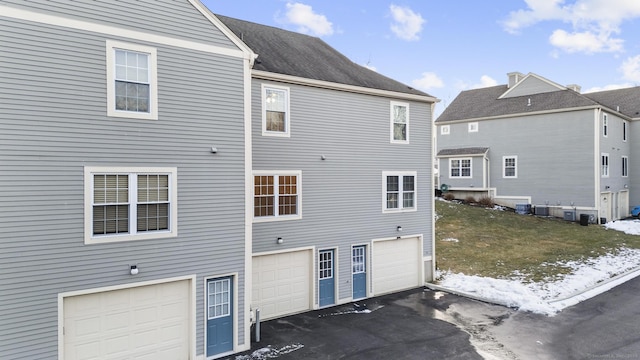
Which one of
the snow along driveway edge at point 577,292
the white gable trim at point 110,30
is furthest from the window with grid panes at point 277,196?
the snow along driveway edge at point 577,292

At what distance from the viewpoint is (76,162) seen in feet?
25.0

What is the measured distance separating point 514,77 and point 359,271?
25819 mm

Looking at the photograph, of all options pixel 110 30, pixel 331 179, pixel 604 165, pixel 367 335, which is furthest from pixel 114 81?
pixel 604 165

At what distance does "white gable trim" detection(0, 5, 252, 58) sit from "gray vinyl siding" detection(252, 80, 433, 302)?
1.99 metres

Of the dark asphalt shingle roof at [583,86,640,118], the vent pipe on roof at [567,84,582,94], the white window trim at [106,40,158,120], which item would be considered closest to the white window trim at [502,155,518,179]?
the vent pipe on roof at [567,84,582,94]

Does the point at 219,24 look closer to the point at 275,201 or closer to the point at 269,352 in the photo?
the point at 275,201

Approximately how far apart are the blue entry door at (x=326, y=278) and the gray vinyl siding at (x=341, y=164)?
24 centimetres

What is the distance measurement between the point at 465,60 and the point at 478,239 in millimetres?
18360

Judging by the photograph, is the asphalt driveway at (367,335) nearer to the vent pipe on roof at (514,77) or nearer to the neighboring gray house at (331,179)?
the neighboring gray house at (331,179)

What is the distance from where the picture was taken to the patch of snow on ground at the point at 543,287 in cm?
1215

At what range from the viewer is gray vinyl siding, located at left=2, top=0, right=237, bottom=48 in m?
7.43

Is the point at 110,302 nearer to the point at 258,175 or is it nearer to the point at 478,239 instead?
the point at 258,175

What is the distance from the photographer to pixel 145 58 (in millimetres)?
8367

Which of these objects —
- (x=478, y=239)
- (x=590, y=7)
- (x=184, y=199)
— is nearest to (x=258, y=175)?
(x=184, y=199)
